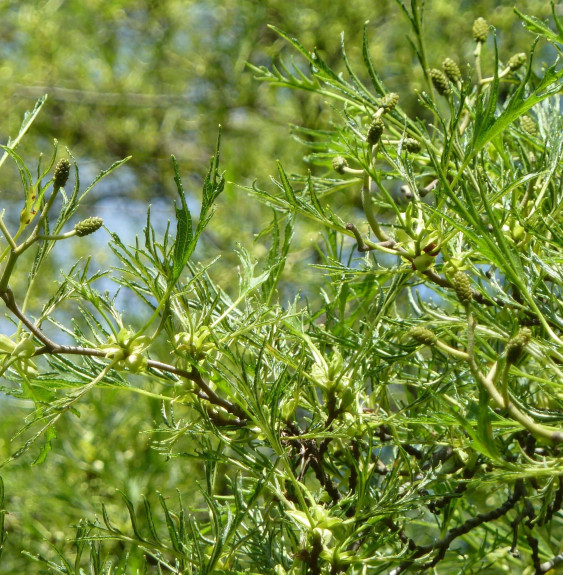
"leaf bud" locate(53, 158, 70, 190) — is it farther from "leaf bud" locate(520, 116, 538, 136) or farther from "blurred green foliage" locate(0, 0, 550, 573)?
"blurred green foliage" locate(0, 0, 550, 573)

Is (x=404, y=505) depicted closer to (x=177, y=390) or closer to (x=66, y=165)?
(x=177, y=390)

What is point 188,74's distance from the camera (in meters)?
2.53

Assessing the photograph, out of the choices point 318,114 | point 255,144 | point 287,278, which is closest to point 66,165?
point 287,278

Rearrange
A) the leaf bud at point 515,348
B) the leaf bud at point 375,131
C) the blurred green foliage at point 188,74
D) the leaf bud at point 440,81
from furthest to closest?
the blurred green foliage at point 188,74
the leaf bud at point 440,81
the leaf bud at point 375,131
the leaf bud at point 515,348

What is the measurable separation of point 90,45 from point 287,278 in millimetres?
1120

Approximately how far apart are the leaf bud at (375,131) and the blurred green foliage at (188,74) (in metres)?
0.96

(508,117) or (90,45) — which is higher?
(90,45)

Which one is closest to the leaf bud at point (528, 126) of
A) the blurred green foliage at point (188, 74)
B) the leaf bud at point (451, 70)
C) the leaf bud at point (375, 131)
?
the leaf bud at point (451, 70)

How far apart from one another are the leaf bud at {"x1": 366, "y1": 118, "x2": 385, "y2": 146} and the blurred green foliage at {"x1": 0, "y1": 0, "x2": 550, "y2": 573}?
958 millimetres

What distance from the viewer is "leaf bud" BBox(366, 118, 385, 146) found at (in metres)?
0.51

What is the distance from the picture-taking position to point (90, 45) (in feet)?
7.97

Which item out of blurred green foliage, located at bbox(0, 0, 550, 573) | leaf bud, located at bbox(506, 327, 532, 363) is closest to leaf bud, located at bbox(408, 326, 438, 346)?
leaf bud, located at bbox(506, 327, 532, 363)

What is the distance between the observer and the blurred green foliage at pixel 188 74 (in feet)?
6.66

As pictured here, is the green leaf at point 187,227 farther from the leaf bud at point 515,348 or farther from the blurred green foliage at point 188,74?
the blurred green foliage at point 188,74
